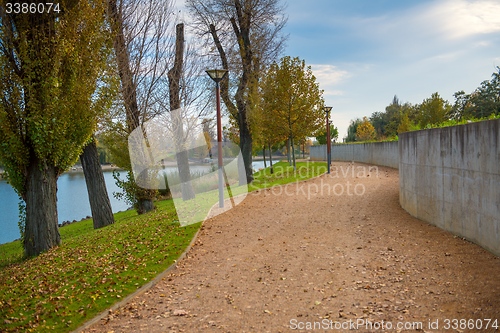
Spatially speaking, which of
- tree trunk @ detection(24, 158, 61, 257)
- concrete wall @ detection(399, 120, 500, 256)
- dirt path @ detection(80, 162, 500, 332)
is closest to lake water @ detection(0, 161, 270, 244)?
tree trunk @ detection(24, 158, 61, 257)

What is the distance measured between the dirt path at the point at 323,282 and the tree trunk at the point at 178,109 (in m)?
7.14

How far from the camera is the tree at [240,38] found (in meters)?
21.1

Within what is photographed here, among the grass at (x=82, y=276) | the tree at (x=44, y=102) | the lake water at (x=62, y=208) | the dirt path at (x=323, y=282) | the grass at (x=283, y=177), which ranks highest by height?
the tree at (x=44, y=102)

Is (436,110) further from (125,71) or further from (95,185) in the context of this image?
(95,185)

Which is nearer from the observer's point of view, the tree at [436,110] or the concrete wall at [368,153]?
the concrete wall at [368,153]

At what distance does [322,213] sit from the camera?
38.9 feet

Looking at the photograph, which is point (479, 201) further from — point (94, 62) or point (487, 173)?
point (94, 62)

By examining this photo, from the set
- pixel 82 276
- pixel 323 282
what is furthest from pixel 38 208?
pixel 323 282

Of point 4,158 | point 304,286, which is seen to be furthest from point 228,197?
point 304,286

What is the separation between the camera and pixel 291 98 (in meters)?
26.1

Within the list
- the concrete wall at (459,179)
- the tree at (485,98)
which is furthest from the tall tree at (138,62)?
the tree at (485,98)

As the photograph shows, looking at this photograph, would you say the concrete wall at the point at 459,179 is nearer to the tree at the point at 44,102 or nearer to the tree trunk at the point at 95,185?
the tree at the point at 44,102

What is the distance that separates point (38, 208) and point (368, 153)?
27751 mm

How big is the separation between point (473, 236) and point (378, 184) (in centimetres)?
989
